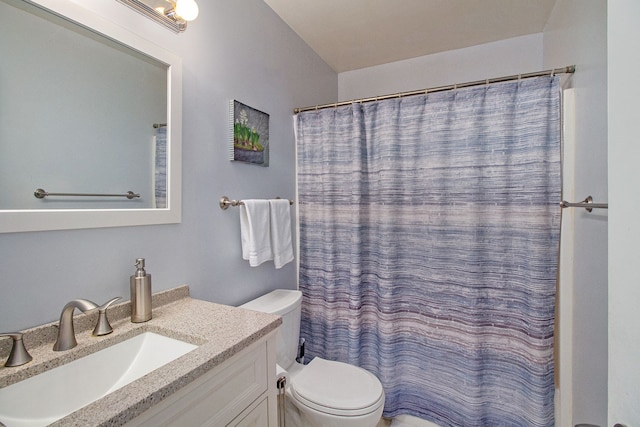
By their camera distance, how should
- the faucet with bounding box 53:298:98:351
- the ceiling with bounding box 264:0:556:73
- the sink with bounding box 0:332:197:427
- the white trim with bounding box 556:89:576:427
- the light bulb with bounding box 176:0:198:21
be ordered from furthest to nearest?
1. the ceiling with bounding box 264:0:556:73
2. the white trim with bounding box 556:89:576:427
3. the light bulb with bounding box 176:0:198:21
4. the faucet with bounding box 53:298:98:351
5. the sink with bounding box 0:332:197:427

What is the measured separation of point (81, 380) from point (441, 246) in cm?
162

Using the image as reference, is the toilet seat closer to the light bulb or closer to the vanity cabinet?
the vanity cabinet

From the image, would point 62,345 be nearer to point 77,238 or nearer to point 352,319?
point 77,238

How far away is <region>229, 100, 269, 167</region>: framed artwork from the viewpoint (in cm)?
144

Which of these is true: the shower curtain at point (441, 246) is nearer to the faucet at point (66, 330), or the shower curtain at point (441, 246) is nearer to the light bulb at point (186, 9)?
the light bulb at point (186, 9)

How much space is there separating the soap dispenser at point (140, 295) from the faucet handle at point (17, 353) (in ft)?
0.88

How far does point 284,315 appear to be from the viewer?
4.78ft

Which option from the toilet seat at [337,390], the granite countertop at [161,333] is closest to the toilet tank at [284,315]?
the toilet seat at [337,390]

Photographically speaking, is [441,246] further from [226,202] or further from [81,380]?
[81,380]

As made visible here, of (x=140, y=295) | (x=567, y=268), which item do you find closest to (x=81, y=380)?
(x=140, y=295)

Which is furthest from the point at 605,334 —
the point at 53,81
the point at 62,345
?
the point at 53,81

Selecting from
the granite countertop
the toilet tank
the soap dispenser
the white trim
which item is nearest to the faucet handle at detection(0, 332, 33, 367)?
the granite countertop

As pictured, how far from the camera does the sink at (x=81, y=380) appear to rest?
2.17 feet

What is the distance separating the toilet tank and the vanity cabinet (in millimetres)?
455
